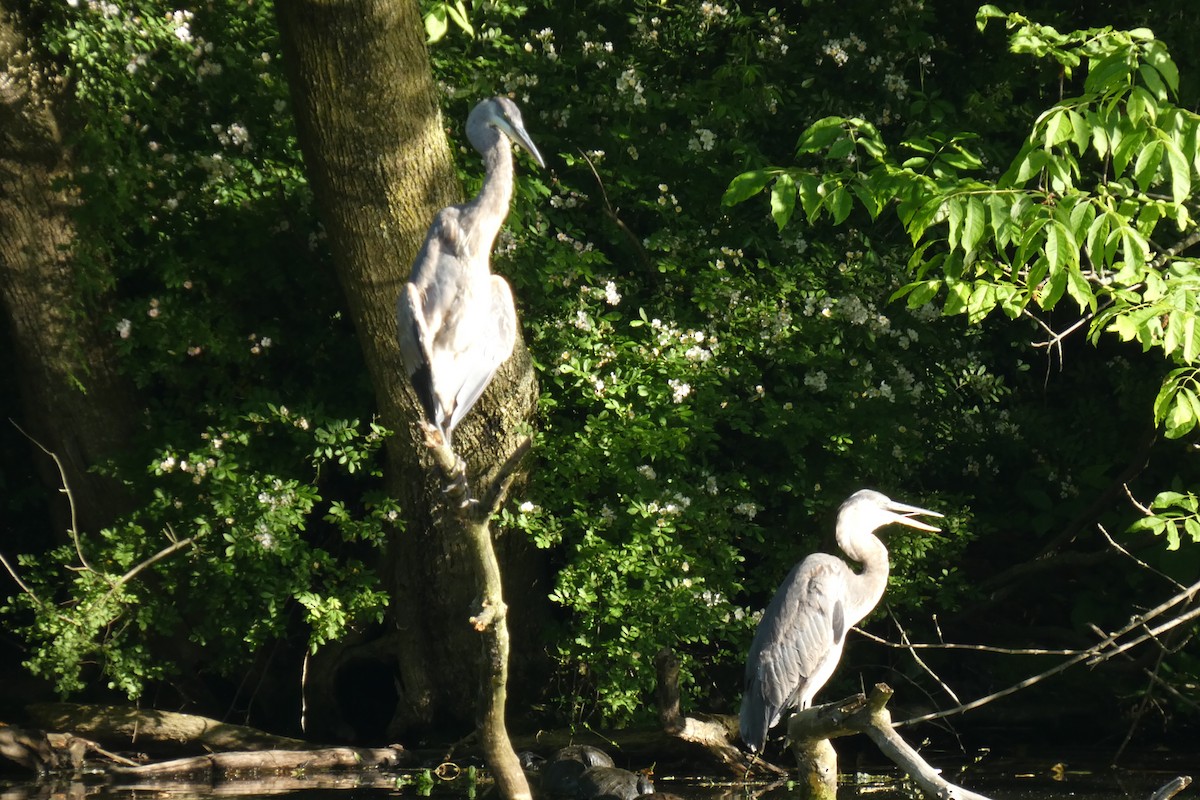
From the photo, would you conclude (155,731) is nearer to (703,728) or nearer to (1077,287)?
(703,728)

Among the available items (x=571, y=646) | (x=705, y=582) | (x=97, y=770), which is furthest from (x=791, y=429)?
(x=97, y=770)

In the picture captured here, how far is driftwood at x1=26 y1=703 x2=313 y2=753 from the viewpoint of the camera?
5922mm

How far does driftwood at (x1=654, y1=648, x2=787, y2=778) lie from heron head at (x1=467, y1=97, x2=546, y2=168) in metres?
2.17

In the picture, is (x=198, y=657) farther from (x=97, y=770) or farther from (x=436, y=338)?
(x=436, y=338)

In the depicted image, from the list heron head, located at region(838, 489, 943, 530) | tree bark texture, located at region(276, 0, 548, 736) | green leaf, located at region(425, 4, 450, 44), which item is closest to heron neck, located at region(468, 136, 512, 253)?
green leaf, located at region(425, 4, 450, 44)

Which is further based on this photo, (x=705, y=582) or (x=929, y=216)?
(x=705, y=582)

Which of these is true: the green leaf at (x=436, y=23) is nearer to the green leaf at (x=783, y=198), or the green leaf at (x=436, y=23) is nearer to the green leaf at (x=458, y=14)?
the green leaf at (x=458, y=14)

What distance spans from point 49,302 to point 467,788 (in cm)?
269

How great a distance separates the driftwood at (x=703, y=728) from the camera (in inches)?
220

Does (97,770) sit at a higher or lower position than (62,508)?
lower

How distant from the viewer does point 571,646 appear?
20.0 ft

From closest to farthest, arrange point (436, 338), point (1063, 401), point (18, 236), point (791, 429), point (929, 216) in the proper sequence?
point (929, 216) < point (436, 338) < point (18, 236) < point (791, 429) < point (1063, 401)

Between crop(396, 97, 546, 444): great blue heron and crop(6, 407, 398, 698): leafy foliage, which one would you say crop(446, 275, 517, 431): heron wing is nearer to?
crop(396, 97, 546, 444): great blue heron

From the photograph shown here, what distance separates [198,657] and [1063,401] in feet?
15.6
